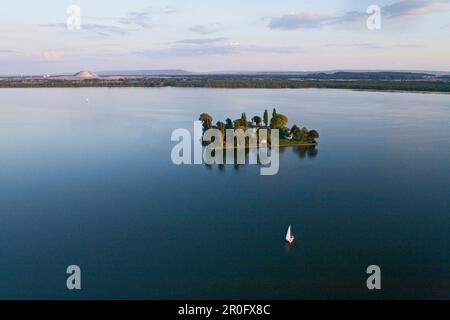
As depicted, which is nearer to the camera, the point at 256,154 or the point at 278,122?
the point at 256,154

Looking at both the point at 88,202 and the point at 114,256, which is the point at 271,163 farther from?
the point at 114,256

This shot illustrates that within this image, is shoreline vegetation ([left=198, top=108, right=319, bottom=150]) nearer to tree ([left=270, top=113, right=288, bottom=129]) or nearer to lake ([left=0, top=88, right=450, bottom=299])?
tree ([left=270, top=113, right=288, bottom=129])

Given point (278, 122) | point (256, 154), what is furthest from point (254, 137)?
point (278, 122)

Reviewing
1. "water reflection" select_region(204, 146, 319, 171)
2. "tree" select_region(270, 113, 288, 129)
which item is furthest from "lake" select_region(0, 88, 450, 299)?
"tree" select_region(270, 113, 288, 129)

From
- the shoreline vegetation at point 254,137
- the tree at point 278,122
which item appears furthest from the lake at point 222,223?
the tree at point 278,122

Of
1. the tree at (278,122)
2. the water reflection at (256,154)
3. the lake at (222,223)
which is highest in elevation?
the tree at (278,122)

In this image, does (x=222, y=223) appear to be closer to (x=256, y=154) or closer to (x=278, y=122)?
(x=256, y=154)

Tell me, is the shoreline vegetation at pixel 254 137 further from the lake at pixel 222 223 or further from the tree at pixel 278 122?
the lake at pixel 222 223
